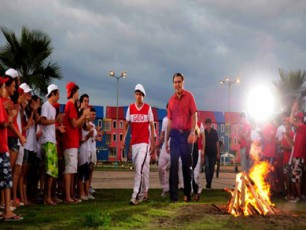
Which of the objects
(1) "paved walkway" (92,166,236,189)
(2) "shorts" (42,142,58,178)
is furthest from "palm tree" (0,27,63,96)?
(2) "shorts" (42,142,58,178)

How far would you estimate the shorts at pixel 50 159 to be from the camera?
8.25m

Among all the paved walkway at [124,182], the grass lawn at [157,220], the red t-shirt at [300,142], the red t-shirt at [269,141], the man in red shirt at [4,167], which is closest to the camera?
the grass lawn at [157,220]

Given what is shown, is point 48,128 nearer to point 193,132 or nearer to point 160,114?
point 193,132

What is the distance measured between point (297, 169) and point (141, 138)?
4099 mm

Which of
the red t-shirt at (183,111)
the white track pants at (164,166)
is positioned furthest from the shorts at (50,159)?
the white track pants at (164,166)

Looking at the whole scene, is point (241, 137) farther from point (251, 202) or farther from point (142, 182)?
point (251, 202)

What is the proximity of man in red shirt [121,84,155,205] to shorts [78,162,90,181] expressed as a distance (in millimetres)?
1584

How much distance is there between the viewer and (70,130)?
8836 millimetres

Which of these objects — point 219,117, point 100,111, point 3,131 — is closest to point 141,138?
point 3,131

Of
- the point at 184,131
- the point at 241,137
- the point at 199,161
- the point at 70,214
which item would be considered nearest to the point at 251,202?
the point at 184,131

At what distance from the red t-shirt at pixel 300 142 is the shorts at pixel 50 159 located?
18.2 feet

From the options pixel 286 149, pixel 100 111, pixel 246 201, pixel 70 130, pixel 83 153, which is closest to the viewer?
pixel 246 201

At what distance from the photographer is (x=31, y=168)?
28.4 ft

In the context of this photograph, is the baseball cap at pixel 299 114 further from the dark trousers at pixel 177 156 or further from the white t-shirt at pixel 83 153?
the white t-shirt at pixel 83 153
